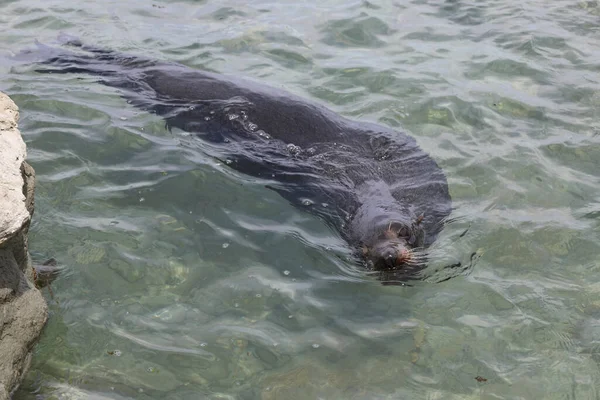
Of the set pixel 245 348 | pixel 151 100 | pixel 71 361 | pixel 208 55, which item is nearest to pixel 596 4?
pixel 208 55

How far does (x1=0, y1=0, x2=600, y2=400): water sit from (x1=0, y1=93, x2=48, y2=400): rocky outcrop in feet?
1.03

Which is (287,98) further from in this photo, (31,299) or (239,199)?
(31,299)

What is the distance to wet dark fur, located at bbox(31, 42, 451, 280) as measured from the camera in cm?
555

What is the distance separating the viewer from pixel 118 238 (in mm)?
5520

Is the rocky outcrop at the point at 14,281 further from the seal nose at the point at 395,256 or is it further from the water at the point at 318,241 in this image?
the seal nose at the point at 395,256

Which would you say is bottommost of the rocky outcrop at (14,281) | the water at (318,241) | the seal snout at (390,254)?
the water at (318,241)

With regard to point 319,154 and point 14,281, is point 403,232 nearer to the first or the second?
point 319,154

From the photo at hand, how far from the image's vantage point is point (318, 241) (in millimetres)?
5652

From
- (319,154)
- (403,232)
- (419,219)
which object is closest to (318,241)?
(403,232)

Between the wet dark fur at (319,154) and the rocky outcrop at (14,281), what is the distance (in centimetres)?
242

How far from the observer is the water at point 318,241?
438cm

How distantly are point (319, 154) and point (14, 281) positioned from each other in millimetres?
3004

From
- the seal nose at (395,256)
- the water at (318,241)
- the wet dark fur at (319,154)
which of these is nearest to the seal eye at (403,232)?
the wet dark fur at (319,154)

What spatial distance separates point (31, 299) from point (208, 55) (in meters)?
5.58
